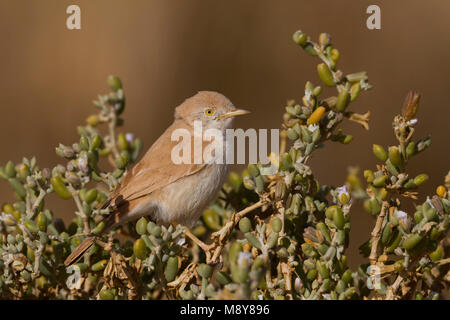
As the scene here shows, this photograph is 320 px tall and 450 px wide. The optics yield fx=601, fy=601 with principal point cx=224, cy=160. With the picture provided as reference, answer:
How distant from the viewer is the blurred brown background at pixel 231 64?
16.1 ft

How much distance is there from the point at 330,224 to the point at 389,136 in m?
3.19

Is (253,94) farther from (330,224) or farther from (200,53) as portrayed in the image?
(330,224)

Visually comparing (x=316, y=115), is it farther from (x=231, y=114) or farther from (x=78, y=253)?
(x=231, y=114)

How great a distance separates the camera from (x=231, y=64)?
5152mm

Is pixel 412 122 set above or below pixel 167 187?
above

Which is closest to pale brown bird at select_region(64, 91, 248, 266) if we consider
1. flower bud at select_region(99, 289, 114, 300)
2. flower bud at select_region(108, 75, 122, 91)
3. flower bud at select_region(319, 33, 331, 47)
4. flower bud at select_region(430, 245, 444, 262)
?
flower bud at select_region(108, 75, 122, 91)

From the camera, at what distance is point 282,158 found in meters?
2.23

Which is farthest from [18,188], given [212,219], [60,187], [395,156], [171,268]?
[395,156]

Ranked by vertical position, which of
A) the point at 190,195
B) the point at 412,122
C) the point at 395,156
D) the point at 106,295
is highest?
the point at 412,122

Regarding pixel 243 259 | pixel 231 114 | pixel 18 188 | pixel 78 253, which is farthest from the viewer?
pixel 231 114

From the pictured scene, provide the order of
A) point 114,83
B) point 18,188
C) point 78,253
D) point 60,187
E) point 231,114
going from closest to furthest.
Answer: point 60,187, point 78,253, point 18,188, point 114,83, point 231,114

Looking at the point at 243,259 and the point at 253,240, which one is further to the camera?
the point at 253,240

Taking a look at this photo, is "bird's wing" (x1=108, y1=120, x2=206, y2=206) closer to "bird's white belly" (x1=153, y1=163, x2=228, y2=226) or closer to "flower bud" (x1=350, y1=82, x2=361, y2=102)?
"bird's white belly" (x1=153, y1=163, x2=228, y2=226)
